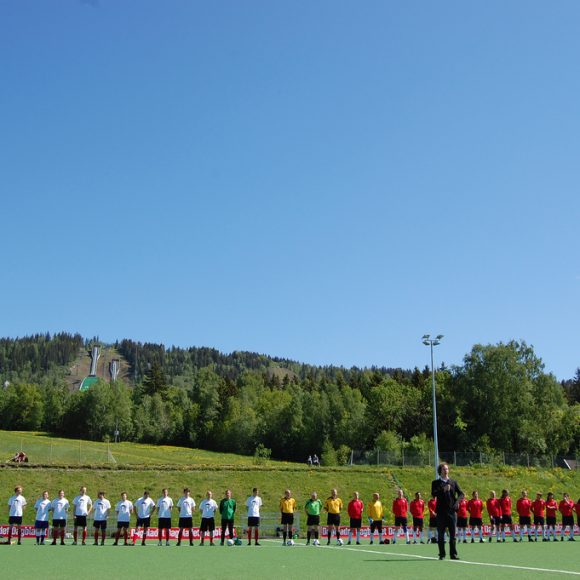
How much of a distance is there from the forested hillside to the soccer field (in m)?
52.7

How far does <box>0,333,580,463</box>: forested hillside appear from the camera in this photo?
75.7 metres

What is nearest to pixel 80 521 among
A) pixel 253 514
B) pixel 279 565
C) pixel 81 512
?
pixel 81 512

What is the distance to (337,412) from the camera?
98562 mm

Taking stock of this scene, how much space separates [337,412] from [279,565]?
286ft

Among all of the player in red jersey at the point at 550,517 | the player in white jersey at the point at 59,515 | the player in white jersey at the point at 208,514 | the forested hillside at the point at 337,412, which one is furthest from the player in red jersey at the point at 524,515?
the forested hillside at the point at 337,412

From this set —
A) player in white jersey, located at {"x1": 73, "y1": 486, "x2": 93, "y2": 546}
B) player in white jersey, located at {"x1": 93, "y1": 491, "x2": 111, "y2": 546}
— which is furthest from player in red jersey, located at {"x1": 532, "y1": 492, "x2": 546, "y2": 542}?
player in white jersey, located at {"x1": 73, "y1": 486, "x2": 93, "y2": 546}

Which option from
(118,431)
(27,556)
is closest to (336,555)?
(27,556)

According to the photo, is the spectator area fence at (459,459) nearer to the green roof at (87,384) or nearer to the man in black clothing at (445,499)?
the man in black clothing at (445,499)

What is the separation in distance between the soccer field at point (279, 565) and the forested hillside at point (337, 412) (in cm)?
5269

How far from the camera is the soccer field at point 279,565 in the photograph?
1094cm

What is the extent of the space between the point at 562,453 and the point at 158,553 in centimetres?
7286

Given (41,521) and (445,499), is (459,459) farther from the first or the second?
(445,499)

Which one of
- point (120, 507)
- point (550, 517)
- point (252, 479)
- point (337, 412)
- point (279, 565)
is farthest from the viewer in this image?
point (337, 412)

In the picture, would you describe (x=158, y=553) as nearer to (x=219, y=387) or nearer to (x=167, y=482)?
(x=167, y=482)
